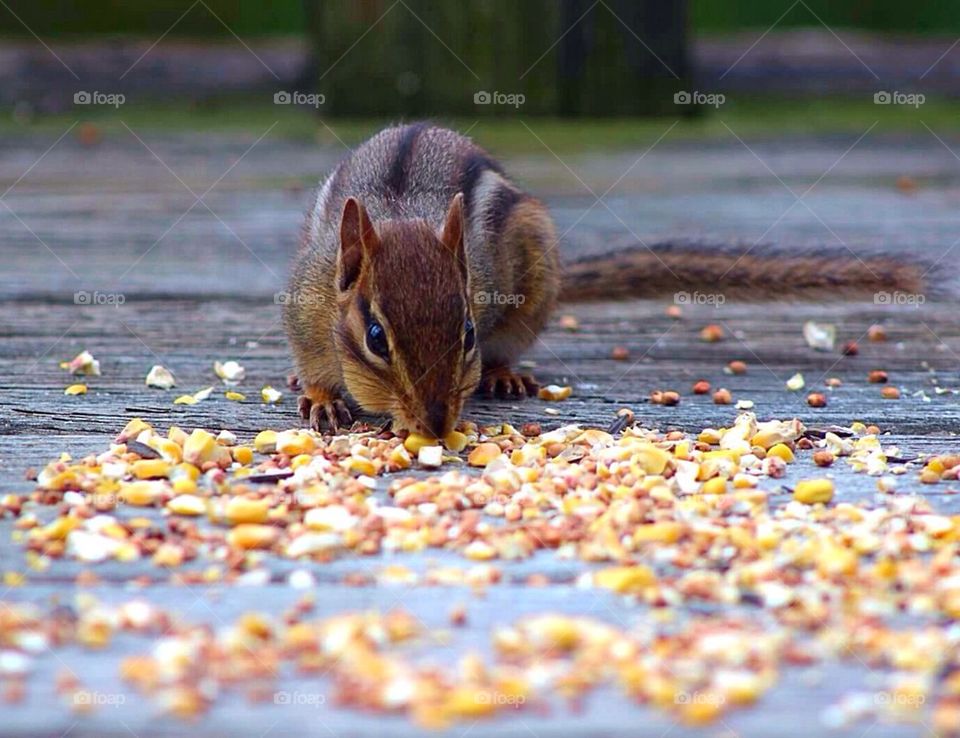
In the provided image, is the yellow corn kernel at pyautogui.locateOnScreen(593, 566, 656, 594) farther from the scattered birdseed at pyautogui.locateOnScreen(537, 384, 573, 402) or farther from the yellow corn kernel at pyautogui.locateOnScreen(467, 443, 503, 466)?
A: the scattered birdseed at pyautogui.locateOnScreen(537, 384, 573, 402)

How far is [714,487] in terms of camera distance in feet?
8.33

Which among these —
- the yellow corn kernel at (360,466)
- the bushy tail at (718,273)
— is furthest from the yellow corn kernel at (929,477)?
the bushy tail at (718,273)

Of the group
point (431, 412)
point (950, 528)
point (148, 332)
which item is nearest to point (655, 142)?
point (148, 332)

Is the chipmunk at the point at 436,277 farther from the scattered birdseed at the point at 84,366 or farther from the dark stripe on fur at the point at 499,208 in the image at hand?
the scattered birdseed at the point at 84,366

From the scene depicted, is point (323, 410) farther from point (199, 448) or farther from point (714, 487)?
point (714, 487)

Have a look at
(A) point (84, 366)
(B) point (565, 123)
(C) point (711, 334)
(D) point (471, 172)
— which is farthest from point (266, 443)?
(B) point (565, 123)

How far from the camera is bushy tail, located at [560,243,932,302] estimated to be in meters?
4.07

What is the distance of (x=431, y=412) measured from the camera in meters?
2.87

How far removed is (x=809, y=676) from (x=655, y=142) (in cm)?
608

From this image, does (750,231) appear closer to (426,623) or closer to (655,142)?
(655,142)

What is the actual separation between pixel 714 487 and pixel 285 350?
64.7 inches

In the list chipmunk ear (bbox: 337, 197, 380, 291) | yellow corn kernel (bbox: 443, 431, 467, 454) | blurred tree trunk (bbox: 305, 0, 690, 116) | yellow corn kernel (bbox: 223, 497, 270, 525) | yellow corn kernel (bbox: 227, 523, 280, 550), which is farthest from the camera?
blurred tree trunk (bbox: 305, 0, 690, 116)

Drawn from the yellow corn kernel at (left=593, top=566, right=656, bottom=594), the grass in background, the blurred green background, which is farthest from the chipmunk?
the blurred green background

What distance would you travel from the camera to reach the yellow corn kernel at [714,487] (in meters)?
2.53
